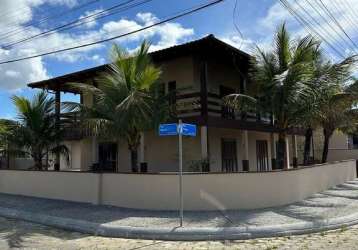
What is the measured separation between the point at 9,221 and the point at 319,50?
12447 mm

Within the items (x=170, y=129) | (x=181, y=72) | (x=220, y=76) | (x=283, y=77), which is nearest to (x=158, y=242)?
(x=170, y=129)

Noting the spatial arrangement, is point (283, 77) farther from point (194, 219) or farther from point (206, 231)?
point (206, 231)

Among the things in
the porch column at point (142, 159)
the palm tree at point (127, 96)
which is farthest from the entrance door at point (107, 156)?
the palm tree at point (127, 96)

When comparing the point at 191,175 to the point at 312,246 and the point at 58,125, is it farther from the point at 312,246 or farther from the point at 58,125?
the point at 58,125

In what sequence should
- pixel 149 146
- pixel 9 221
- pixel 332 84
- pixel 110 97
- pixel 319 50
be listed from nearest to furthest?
pixel 9 221 → pixel 110 97 → pixel 332 84 → pixel 319 50 → pixel 149 146

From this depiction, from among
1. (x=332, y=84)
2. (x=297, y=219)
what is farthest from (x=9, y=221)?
(x=332, y=84)

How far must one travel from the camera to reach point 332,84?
560 inches

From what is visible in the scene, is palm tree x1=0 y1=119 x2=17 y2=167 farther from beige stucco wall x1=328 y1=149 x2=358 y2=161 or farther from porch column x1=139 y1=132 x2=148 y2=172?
beige stucco wall x1=328 y1=149 x2=358 y2=161

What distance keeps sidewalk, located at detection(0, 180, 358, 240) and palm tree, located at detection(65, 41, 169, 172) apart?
257 cm

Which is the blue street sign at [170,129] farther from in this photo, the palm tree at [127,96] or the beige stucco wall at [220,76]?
the beige stucco wall at [220,76]

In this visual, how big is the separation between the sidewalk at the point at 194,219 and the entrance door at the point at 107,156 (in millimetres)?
7109

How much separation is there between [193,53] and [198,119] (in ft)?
9.06

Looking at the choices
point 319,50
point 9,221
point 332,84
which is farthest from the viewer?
point 319,50

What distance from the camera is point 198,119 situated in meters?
14.9
